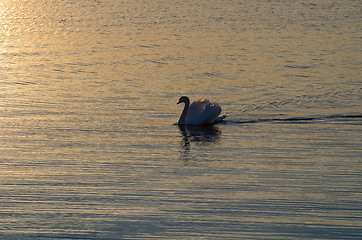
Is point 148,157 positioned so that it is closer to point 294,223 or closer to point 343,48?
point 294,223

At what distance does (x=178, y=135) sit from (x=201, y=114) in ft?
6.00

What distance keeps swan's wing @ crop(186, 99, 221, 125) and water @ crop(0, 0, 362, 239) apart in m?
0.54

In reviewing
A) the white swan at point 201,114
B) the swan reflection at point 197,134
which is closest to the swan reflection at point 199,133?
the swan reflection at point 197,134

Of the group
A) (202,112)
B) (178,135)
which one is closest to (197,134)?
(178,135)

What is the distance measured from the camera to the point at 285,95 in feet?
70.2

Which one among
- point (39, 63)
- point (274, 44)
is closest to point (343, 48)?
point (274, 44)

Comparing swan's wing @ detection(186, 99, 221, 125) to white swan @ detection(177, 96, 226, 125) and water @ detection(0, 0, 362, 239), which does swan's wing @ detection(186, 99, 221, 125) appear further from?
water @ detection(0, 0, 362, 239)

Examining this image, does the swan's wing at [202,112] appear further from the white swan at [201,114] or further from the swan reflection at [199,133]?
the swan reflection at [199,133]

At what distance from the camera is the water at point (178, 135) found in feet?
33.1

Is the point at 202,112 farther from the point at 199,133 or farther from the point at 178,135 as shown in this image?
the point at 178,135

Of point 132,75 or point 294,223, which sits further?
point 132,75

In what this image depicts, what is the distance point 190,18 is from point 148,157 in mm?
30378

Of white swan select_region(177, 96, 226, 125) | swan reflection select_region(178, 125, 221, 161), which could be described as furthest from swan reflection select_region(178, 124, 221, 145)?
white swan select_region(177, 96, 226, 125)

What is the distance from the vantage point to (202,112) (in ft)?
59.9
